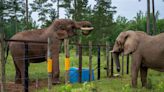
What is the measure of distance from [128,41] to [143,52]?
0.69 m

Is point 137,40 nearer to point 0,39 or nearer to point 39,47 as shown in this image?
point 39,47

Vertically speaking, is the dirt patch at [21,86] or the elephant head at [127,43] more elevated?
the elephant head at [127,43]

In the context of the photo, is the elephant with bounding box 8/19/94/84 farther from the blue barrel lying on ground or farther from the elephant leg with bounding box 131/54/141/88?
the elephant leg with bounding box 131/54/141/88

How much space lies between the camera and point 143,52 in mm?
13422

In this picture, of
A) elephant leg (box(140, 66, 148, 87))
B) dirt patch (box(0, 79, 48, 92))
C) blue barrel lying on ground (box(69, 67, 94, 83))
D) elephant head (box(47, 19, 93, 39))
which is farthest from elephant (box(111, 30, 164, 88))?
dirt patch (box(0, 79, 48, 92))

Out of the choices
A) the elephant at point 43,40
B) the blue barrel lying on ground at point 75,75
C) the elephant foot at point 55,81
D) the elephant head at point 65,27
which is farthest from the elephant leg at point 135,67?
the elephant head at point 65,27

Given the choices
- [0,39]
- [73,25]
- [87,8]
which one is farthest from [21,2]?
[0,39]

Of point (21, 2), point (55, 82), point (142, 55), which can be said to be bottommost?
point (55, 82)

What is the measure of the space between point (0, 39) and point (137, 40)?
5526mm

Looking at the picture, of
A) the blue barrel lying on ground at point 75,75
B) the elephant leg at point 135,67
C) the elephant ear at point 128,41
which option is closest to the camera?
the elephant leg at point 135,67

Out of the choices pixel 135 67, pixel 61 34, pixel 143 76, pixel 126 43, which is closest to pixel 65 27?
pixel 61 34

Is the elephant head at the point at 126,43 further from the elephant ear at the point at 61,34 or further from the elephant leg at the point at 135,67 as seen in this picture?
the elephant ear at the point at 61,34

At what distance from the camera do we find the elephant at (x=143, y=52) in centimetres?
1302

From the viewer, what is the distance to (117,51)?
14430mm
